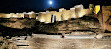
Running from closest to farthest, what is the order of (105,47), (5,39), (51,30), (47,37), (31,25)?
(105,47)
(47,37)
(5,39)
(51,30)
(31,25)

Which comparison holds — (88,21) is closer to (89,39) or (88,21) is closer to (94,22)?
(94,22)

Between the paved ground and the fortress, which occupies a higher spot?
the fortress

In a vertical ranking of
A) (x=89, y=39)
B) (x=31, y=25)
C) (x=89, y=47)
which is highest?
(x=31, y=25)

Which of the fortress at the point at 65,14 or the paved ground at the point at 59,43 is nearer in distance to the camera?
the paved ground at the point at 59,43

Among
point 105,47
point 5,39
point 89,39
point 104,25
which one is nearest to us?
point 105,47

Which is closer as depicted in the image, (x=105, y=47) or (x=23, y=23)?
(x=105, y=47)

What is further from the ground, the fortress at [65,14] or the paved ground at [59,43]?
the fortress at [65,14]

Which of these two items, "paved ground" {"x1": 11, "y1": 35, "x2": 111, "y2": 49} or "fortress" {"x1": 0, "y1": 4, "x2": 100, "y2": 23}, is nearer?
"paved ground" {"x1": 11, "y1": 35, "x2": 111, "y2": 49}

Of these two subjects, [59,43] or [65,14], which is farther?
[65,14]

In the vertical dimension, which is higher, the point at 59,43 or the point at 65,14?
the point at 65,14

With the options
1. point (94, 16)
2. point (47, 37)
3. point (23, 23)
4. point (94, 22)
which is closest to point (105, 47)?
point (47, 37)

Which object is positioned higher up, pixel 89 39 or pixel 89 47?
pixel 89 39

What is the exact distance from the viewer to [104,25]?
788 inches

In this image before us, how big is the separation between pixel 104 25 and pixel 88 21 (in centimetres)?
320
